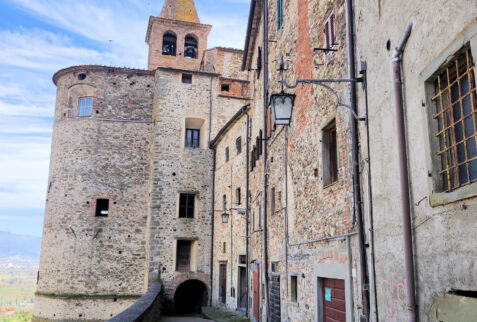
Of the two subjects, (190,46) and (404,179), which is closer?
(404,179)

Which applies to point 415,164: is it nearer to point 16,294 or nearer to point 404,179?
point 404,179

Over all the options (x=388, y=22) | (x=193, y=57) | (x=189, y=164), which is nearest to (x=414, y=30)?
(x=388, y=22)

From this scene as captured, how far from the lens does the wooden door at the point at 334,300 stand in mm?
6555

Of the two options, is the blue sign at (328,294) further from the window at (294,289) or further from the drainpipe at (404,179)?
the drainpipe at (404,179)

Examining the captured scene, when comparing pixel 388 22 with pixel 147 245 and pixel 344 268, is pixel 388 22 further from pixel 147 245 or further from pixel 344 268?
pixel 147 245

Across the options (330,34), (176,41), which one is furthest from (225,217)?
(176,41)

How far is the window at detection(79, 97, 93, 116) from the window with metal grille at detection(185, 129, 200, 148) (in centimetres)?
490

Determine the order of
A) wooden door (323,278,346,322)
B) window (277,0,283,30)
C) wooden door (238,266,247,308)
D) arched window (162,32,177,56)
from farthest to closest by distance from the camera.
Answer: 1. arched window (162,32,177,56)
2. wooden door (238,266,247,308)
3. window (277,0,283,30)
4. wooden door (323,278,346,322)

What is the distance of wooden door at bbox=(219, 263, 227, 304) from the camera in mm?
18475

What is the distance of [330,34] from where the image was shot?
7230 millimetres

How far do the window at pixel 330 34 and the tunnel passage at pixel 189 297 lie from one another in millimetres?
16163

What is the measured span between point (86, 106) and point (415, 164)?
67.4 ft

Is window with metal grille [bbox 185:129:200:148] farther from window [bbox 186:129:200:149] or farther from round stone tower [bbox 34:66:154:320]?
round stone tower [bbox 34:66:154:320]

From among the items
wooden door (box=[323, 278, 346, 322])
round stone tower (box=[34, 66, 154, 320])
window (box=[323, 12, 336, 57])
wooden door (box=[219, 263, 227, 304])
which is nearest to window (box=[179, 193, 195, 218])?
round stone tower (box=[34, 66, 154, 320])
